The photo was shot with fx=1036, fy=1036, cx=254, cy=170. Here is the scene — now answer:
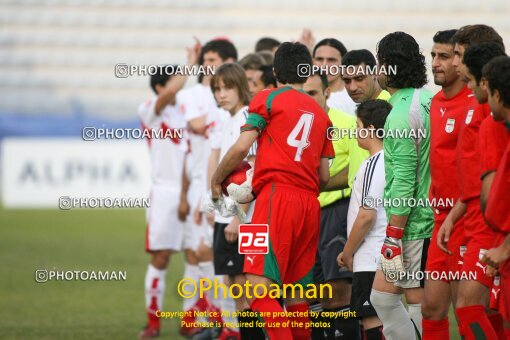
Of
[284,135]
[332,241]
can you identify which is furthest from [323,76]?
[284,135]

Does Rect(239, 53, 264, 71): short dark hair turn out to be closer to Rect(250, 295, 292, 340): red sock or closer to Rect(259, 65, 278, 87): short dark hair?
Rect(259, 65, 278, 87): short dark hair

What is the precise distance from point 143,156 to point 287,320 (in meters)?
16.4

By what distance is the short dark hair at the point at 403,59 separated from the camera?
259 inches

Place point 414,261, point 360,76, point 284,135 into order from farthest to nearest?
point 360,76
point 284,135
point 414,261

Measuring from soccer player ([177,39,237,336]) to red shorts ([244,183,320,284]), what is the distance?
2947 mm

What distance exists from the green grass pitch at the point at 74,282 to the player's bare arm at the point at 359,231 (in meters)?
2.31

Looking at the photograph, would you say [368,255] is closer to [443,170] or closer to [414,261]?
[414,261]

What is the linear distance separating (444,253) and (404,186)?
494mm

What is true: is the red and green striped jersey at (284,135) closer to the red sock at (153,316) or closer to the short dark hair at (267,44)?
the red sock at (153,316)

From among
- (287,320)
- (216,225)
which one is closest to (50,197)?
(216,225)

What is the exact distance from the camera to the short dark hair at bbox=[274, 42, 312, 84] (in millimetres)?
6938

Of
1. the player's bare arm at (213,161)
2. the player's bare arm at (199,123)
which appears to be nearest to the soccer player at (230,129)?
the player's bare arm at (213,161)

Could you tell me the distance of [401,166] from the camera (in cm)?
639

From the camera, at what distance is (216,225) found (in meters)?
8.48
